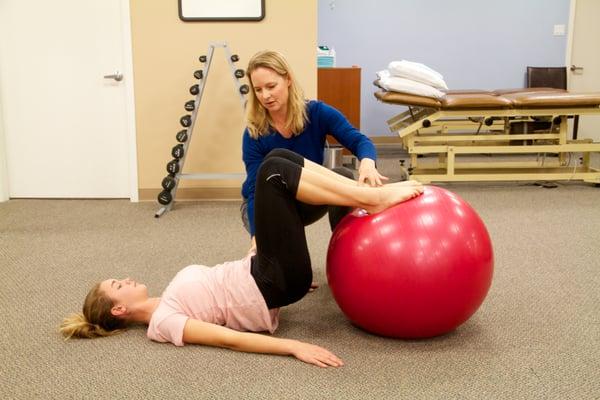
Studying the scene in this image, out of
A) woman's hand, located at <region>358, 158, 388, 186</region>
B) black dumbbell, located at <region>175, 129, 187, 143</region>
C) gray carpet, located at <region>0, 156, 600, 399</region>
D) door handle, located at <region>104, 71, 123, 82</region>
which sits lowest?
gray carpet, located at <region>0, 156, 600, 399</region>

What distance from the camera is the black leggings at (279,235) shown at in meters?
1.81

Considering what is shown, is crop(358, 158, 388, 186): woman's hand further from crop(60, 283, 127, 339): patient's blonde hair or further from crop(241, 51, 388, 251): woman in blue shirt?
crop(60, 283, 127, 339): patient's blonde hair

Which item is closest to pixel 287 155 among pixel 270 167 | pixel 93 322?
pixel 270 167

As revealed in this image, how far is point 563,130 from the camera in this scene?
443cm

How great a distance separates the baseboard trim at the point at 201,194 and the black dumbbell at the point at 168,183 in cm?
35

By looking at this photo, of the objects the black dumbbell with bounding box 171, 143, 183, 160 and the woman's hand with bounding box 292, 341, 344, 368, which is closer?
the woman's hand with bounding box 292, 341, 344, 368

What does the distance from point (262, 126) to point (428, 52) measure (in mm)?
4601

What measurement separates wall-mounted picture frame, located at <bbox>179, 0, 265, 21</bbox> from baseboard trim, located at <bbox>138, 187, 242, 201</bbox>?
118 cm

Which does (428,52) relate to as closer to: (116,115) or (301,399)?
(116,115)

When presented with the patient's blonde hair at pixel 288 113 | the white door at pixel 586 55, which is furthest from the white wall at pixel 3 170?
the white door at pixel 586 55

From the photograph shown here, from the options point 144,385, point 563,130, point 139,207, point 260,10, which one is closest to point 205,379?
point 144,385

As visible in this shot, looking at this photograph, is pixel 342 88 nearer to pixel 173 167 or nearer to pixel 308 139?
pixel 173 167

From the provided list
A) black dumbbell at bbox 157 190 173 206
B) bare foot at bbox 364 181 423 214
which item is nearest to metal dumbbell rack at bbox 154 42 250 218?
black dumbbell at bbox 157 190 173 206

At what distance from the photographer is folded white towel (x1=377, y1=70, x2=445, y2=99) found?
429 centimetres
